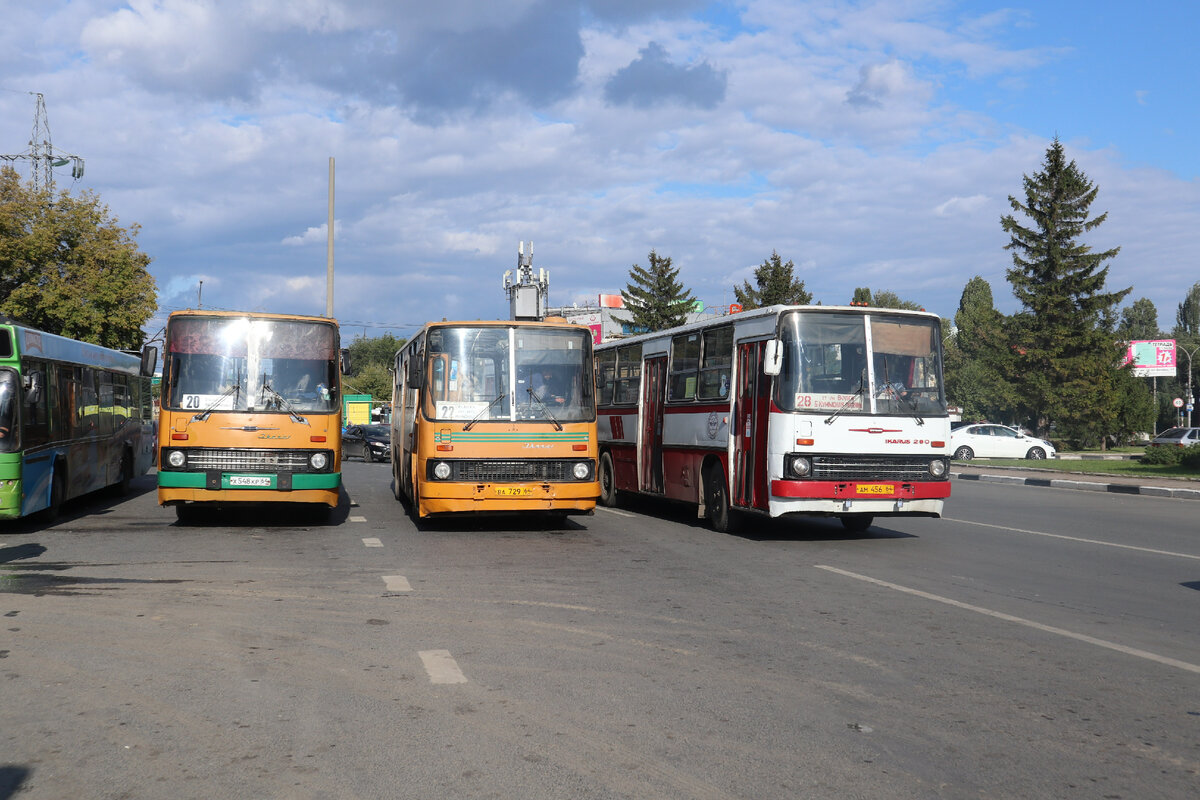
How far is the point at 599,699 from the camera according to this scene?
18.6ft

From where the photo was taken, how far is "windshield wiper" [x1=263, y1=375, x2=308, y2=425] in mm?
14117

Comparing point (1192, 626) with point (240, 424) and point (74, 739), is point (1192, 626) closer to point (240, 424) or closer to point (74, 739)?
point (74, 739)

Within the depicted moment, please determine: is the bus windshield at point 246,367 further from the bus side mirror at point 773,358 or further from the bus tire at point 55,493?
the bus side mirror at point 773,358

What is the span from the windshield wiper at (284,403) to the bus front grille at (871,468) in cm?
650

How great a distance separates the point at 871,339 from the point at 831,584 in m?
4.34

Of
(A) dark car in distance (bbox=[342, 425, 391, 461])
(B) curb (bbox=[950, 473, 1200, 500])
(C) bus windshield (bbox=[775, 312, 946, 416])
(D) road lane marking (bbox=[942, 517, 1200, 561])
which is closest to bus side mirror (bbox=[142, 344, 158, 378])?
(C) bus windshield (bbox=[775, 312, 946, 416])

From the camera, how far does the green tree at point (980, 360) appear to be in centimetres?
5959

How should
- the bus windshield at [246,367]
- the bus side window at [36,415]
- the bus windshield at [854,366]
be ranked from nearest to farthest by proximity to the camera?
1. the bus windshield at [854,366]
2. the bus side window at [36,415]
3. the bus windshield at [246,367]

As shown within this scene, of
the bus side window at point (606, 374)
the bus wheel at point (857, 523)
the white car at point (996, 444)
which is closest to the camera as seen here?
the bus wheel at point (857, 523)

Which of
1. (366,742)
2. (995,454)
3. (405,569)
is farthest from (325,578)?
(995,454)

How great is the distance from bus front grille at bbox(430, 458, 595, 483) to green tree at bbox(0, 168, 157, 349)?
27735mm

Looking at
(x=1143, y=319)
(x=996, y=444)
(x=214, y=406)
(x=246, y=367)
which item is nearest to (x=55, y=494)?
(x=214, y=406)

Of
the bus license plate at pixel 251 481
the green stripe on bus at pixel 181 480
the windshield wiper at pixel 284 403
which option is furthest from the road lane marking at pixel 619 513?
the green stripe on bus at pixel 181 480

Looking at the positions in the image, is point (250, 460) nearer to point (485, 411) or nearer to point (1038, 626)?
point (485, 411)
